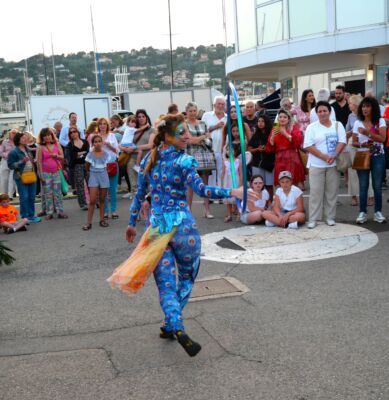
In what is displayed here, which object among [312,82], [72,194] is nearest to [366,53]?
[312,82]

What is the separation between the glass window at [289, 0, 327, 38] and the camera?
61.9 feet

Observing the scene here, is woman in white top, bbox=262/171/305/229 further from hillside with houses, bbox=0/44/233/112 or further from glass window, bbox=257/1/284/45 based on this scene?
hillside with houses, bbox=0/44/233/112

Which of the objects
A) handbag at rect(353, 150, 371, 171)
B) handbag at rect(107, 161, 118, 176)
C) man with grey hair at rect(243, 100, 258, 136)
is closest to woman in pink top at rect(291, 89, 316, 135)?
man with grey hair at rect(243, 100, 258, 136)

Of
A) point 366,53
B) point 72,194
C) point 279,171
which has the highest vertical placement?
point 366,53

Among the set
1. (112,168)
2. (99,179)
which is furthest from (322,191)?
(112,168)

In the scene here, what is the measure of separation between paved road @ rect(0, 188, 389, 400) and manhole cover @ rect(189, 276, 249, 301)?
14 cm

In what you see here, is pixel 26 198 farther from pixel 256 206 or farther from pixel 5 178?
pixel 256 206

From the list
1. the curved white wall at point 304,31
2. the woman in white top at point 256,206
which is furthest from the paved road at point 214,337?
the curved white wall at point 304,31

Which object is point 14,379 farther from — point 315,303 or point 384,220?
point 384,220

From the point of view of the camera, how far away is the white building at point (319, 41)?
59.2 feet

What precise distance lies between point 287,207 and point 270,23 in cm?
1308

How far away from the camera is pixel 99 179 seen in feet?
34.1

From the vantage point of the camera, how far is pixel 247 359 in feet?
14.7

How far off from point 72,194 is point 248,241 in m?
7.88
